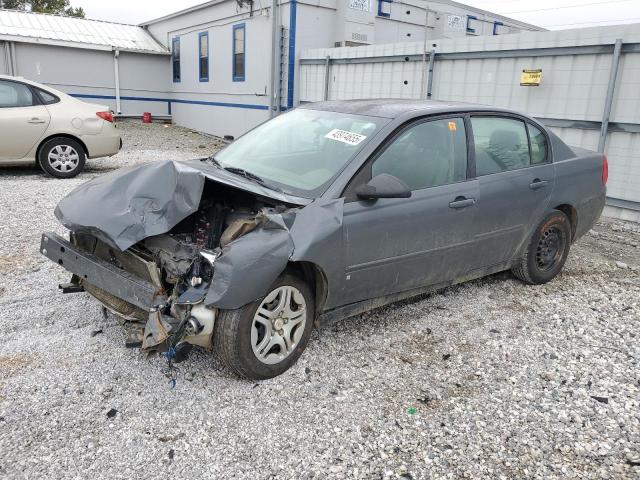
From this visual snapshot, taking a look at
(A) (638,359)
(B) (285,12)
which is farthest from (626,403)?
(B) (285,12)

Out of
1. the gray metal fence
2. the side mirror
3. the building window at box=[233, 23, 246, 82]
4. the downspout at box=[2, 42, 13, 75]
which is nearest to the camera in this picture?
the side mirror

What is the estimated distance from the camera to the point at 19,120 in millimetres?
8258

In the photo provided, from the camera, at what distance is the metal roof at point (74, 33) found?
1870cm

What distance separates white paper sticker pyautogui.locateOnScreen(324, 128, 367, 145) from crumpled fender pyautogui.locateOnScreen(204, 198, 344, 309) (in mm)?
559

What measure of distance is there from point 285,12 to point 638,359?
1200 cm

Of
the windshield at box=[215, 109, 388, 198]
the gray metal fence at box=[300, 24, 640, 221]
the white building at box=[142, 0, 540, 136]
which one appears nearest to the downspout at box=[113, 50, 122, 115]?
the white building at box=[142, 0, 540, 136]

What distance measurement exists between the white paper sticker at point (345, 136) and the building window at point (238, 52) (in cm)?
1222

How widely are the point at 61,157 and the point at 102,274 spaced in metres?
6.53

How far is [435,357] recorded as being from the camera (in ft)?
12.1

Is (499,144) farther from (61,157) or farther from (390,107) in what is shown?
(61,157)

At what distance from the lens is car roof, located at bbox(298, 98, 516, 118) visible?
3.93 m

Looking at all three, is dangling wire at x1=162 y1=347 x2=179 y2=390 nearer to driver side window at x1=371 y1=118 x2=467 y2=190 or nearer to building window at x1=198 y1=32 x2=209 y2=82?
driver side window at x1=371 y1=118 x2=467 y2=190

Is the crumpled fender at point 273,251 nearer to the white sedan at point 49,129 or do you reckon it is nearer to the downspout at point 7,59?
the white sedan at point 49,129

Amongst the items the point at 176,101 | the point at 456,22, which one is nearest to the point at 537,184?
the point at 456,22
